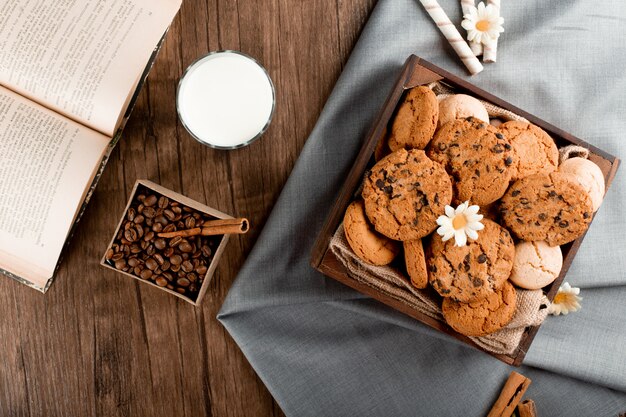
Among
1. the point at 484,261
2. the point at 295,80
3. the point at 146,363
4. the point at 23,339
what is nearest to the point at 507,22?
the point at 295,80

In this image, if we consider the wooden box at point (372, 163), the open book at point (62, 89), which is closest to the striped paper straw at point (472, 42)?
the wooden box at point (372, 163)

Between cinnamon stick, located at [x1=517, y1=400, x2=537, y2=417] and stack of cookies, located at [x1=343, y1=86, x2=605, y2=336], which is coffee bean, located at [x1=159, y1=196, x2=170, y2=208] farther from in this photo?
cinnamon stick, located at [x1=517, y1=400, x2=537, y2=417]

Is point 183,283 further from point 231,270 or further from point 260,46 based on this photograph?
point 260,46

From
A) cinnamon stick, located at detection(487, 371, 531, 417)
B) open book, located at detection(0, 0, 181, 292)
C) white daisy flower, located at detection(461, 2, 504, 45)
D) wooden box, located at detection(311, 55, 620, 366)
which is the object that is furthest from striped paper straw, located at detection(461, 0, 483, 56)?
cinnamon stick, located at detection(487, 371, 531, 417)

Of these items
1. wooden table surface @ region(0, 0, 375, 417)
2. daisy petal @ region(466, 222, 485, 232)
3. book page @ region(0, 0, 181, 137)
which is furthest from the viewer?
wooden table surface @ region(0, 0, 375, 417)

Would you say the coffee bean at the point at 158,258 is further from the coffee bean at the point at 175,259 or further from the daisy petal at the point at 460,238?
the daisy petal at the point at 460,238

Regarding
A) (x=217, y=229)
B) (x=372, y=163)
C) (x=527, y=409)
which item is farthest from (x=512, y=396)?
(x=217, y=229)
